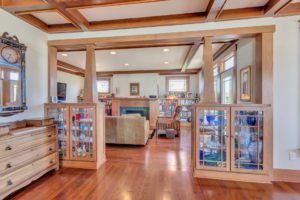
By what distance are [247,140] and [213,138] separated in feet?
1.72

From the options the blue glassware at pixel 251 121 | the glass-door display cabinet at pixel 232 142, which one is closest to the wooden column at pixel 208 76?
the glass-door display cabinet at pixel 232 142

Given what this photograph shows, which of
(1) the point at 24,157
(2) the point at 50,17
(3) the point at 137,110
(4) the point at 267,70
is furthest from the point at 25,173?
(3) the point at 137,110

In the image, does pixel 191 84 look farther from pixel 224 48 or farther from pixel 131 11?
pixel 131 11

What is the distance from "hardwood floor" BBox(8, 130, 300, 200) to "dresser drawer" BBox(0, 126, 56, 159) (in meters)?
0.60

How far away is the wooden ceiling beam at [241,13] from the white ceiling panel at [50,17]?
2.66 meters

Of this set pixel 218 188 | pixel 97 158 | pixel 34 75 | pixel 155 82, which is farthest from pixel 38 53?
pixel 155 82

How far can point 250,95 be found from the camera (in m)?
3.11

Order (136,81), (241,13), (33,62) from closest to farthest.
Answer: (241,13), (33,62), (136,81)

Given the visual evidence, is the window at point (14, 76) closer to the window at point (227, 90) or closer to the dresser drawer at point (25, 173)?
the dresser drawer at point (25, 173)

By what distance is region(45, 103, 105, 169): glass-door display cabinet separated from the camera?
9.92 ft

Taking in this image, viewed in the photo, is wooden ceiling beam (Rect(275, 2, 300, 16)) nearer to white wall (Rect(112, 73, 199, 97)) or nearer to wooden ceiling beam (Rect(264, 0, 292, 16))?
wooden ceiling beam (Rect(264, 0, 292, 16))

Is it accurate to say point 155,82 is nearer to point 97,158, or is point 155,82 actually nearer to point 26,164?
point 97,158

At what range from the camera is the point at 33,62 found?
2.97 metres

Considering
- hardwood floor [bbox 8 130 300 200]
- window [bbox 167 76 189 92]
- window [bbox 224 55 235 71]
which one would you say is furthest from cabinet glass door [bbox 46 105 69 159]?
window [bbox 167 76 189 92]
